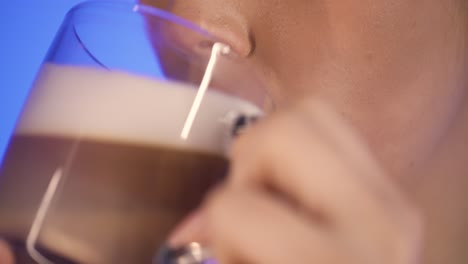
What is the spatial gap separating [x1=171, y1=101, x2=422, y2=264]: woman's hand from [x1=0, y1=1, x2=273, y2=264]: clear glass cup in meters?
0.06

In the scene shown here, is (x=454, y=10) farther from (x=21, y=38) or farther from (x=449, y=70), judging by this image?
(x=21, y=38)

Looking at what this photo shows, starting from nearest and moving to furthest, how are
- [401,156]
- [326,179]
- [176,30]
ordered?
[326,179] < [176,30] < [401,156]

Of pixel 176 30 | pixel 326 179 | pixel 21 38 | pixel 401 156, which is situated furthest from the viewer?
pixel 21 38

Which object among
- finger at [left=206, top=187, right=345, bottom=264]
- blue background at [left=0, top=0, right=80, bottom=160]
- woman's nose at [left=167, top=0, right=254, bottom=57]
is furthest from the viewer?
blue background at [left=0, top=0, right=80, bottom=160]

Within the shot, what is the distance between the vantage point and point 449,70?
0.93 m

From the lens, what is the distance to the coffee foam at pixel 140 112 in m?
0.48

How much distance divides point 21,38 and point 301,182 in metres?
1.50

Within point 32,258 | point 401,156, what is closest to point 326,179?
point 32,258

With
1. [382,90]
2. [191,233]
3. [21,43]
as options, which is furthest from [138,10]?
[21,43]

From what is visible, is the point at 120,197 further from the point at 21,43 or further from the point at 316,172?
the point at 21,43

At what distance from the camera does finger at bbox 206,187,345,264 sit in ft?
1.30

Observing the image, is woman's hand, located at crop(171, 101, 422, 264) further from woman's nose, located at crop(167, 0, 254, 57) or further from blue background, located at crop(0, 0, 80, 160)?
blue background, located at crop(0, 0, 80, 160)

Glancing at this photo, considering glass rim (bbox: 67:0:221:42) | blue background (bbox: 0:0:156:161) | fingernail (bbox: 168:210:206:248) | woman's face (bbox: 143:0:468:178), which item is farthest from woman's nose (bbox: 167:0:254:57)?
blue background (bbox: 0:0:156:161)

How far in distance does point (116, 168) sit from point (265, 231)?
0.48 feet
